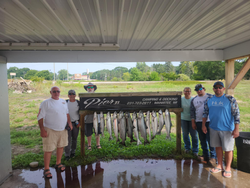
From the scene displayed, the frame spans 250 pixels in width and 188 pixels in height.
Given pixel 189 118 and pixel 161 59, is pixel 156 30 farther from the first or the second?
pixel 189 118

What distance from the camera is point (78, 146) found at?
5.87 meters

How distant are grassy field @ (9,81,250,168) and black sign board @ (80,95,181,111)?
1.38 metres

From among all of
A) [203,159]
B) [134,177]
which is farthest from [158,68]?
[134,177]

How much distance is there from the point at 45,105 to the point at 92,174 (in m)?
1.95

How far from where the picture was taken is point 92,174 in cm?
395

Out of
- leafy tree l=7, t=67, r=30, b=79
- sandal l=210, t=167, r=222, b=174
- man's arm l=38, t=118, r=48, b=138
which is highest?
leafy tree l=7, t=67, r=30, b=79

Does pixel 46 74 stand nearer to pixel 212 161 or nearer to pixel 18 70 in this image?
pixel 18 70

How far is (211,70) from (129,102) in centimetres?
2340

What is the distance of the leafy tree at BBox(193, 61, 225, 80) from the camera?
2338cm

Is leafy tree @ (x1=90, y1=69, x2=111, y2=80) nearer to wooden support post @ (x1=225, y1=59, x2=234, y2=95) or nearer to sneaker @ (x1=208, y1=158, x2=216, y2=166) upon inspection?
wooden support post @ (x1=225, y1=59, x2=234, y2=95)

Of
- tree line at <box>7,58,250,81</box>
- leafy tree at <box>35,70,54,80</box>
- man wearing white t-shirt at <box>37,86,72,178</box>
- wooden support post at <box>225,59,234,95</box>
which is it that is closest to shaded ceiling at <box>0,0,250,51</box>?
wooden support post at <box>225,59,234,95</box>

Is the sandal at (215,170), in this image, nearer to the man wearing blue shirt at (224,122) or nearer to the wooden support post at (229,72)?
the man wearing blue shirt at (224,122)

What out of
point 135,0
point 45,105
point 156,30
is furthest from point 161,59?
point 45,105

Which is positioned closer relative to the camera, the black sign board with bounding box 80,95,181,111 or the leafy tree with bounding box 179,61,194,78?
the black sign board with bounding box 80,95,181,111
